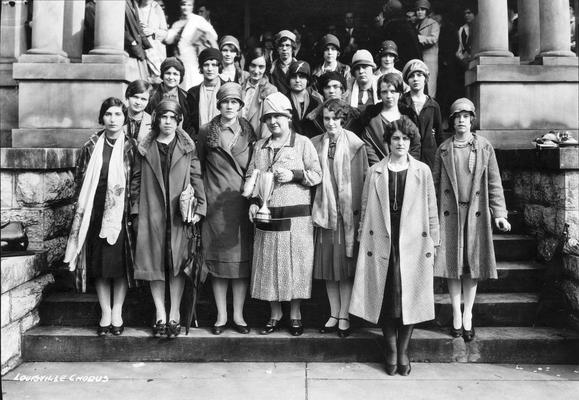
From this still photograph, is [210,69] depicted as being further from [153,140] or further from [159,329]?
[159,329]

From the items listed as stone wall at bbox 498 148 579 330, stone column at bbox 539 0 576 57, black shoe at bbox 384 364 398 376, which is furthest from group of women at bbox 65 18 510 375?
stone column at bbox 539 0 576 57

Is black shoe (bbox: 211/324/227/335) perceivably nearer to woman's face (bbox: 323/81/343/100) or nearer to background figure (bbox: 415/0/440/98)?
woman's face (bbox: 323/81/343/100)

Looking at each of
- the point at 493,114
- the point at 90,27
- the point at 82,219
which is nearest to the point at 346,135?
the point at 82,219

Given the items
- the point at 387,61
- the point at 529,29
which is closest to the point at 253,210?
the point at 387,61

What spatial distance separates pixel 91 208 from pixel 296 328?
2.02 metres

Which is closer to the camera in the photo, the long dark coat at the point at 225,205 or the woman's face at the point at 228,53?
the long dark coat at the point at 225,205

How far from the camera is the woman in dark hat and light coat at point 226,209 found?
4.64m

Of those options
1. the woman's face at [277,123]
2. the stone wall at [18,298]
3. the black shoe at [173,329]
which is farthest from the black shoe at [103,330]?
the woman's face at [277,123]

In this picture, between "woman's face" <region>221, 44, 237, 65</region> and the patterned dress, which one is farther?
"woman's face" <region>221, 44, 237, 65</region>

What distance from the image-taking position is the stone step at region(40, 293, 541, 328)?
16.0 ft

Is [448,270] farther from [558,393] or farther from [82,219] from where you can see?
[82,219]

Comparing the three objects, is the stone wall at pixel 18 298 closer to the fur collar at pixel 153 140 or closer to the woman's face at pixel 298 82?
the fur collar at pixel 153 140

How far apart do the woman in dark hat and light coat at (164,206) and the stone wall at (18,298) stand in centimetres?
105

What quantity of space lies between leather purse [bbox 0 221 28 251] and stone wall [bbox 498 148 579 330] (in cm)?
484
